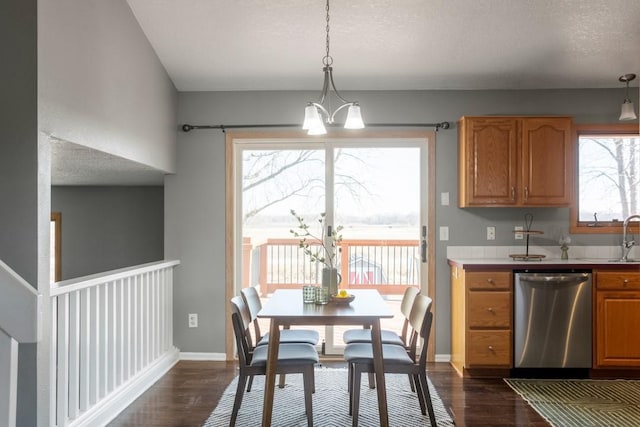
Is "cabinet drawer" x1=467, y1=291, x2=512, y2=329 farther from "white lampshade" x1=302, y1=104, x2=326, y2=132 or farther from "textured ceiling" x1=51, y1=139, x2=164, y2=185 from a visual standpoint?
"textured ceiling" x1=51, y1=139, x2=164, y2=185

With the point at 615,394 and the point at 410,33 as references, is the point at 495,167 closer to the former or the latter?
the point at 410,33

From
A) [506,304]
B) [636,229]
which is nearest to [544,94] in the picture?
[636,229]

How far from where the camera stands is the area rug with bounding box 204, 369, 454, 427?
2809 millimetres

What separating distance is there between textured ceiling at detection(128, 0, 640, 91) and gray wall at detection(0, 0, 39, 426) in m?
1.19

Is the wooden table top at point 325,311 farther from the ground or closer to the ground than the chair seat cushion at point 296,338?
farther from the ground

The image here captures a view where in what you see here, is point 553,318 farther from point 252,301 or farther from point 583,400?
point 252,301

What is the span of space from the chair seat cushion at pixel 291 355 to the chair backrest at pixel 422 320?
612 mm

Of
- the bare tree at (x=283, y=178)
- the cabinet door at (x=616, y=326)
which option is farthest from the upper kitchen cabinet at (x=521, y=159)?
the bare tree at (x=283, y=178)

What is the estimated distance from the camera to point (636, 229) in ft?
13.3

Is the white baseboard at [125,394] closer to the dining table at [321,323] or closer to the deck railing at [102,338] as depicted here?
the deck railing at [102,338]

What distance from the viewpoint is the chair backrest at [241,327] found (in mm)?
2559

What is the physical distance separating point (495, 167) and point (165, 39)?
2.79 m

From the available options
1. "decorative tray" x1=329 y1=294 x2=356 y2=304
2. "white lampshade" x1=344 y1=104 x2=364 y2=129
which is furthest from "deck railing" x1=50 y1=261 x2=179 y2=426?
"white lampshade" x1=344 y1=104 x2=364 y2=129

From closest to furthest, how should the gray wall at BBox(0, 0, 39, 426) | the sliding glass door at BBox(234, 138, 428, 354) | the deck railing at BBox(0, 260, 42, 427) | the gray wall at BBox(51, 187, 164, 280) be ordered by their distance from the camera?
the deck railing at BBox(0, 260, 42, 427) → the gray wall at BBox(0, 0, 39, 426) → the sliding glass door at BBox(234, 138, 428, 354) → the gray wall at BBox(51, 187, 164, 280)
